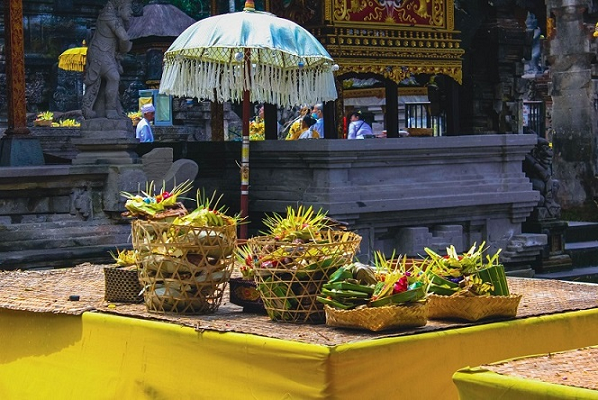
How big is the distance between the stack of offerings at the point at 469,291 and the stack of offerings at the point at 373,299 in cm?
14

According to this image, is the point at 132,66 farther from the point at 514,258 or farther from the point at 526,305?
the point at 526,305

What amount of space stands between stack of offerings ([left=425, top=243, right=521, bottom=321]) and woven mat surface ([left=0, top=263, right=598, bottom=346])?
0.22ft

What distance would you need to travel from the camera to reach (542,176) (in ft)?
41.3

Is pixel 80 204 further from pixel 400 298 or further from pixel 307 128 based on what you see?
pixel 400 298

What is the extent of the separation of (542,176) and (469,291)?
7.82m

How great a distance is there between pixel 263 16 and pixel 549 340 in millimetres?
4540

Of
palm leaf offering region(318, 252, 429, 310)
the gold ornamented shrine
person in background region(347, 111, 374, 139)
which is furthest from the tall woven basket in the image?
person in background region(347, 111, 374, 139)

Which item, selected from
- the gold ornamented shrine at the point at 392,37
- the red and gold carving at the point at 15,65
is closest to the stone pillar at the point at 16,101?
the red and gold carving at the point at 15,65

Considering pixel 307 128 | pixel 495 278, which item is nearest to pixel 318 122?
pixel 307 128

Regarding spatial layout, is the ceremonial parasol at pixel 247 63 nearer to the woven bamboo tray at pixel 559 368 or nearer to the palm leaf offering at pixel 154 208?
the palm leaf offering at pixel 154 208

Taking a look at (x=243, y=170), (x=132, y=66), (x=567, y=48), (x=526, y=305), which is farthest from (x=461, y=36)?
(x=526, y=305)

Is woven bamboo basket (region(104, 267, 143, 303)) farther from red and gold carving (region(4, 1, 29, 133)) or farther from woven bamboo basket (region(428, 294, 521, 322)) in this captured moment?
red and gold carving (region(4, 1, 29, 133))

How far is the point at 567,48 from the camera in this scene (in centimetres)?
1569

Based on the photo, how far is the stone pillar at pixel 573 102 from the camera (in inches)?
613
